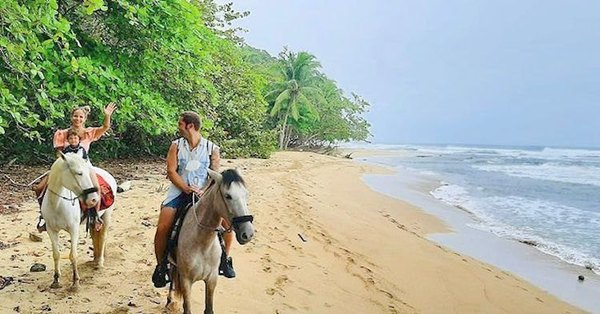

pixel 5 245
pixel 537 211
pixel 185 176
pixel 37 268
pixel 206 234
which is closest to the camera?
pixel 206 234

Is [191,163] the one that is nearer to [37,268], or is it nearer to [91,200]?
[91,200]

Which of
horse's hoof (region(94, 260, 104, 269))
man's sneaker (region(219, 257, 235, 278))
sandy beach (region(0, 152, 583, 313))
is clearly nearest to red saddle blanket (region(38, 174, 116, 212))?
horse's hoof (region(94, 260, 104, 269))

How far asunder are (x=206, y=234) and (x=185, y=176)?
672mm

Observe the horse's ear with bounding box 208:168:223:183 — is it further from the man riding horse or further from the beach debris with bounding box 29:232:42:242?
the beach debris with bounding box 29:232:42:242

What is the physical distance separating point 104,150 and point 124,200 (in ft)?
17.9

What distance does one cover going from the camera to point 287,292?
5.21 m

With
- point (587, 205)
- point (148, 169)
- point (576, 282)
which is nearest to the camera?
point (576, 282)

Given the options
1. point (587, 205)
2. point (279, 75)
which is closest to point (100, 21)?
point (587, 205)

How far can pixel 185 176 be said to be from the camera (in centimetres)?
417

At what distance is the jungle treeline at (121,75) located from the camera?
428 centimetres

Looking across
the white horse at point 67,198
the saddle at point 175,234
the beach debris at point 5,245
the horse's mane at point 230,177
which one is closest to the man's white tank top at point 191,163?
the saddle at point 175,234

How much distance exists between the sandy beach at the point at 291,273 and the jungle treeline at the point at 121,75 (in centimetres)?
158

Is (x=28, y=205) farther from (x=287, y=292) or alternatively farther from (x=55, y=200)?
(x=287, y=292)

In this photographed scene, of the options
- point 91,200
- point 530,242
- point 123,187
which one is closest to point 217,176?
point 91,200
